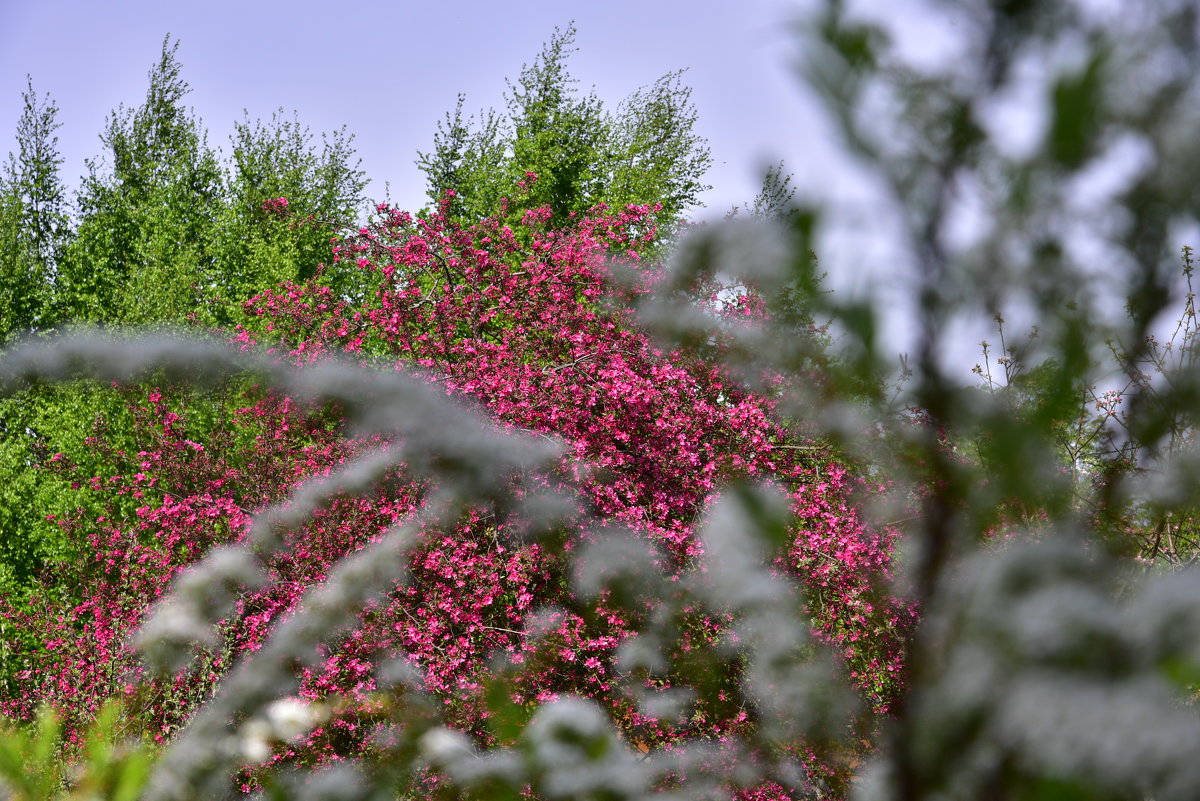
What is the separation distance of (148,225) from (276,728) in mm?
13816

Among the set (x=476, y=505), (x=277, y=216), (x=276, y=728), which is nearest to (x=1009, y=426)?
(x=276, y=728)

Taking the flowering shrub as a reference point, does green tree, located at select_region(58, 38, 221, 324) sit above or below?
above

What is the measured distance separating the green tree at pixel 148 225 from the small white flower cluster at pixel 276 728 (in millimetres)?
7947

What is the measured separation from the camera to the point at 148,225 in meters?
15.1

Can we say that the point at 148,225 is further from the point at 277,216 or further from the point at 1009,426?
the point at 1009,426

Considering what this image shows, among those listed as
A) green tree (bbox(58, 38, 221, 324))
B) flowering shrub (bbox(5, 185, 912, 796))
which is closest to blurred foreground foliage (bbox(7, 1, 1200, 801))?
flowering shrub (bbox(5, 185, 912, 796))

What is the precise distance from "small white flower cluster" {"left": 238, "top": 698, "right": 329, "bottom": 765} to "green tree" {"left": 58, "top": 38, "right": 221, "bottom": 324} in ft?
26.1

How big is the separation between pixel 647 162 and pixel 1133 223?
53.7ft

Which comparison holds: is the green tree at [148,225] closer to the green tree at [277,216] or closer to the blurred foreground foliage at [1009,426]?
the green tree at [277,216]

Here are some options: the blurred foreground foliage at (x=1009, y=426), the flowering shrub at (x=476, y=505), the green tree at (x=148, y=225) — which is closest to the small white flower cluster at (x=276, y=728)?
the flowering shrub at (x=476, y=505)

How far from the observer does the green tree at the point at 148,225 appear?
1318 centimetres

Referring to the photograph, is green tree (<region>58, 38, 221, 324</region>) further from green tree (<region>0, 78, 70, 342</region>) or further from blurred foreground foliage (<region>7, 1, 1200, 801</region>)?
blurred foreground foliage (<region>7, 1, 1200, 801</region>)

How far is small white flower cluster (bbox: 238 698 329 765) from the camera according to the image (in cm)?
208

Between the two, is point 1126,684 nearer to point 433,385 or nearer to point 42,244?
point 433,385
